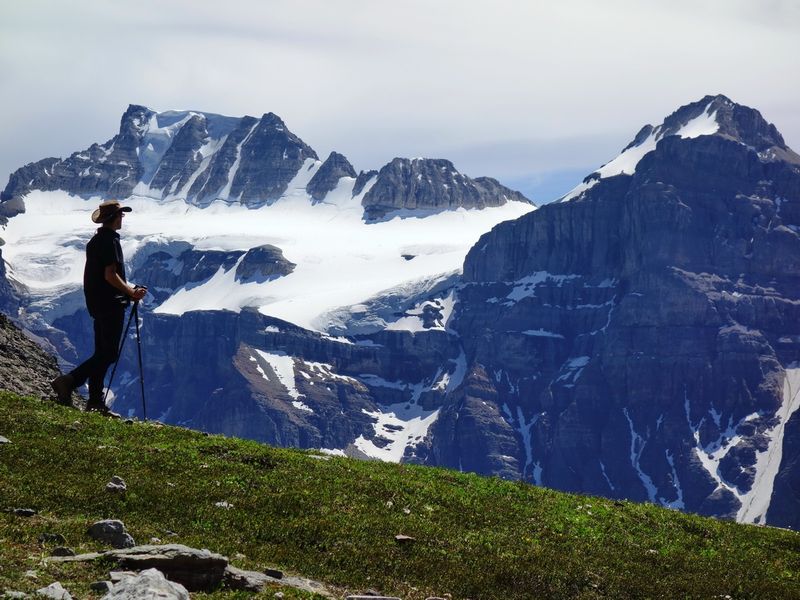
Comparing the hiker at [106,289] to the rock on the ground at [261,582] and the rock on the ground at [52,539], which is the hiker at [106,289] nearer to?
the rock on the ground at [52,539]

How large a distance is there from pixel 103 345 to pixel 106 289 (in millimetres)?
1350

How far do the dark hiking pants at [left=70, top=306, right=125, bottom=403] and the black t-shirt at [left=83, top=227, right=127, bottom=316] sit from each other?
226 millimetres

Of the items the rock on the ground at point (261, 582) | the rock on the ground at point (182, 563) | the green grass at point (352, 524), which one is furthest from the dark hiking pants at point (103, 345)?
the rock on the ground at point (182, 563)

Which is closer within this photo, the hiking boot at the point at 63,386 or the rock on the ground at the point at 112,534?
the rock on the ground at the point at 112,534

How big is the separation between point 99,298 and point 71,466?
5.92 metres

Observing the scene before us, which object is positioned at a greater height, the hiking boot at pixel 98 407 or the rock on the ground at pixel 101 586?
the hiking boot at pixel 98 407

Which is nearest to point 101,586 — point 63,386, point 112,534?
point 112,534

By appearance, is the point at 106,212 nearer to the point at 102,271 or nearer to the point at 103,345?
the point at 102,271

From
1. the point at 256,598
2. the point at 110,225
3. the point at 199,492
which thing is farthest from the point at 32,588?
the point at 110,225

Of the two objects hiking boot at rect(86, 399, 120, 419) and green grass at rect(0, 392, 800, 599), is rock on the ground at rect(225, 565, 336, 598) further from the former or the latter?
hiking boot at rect(86, 399, 120, 419)

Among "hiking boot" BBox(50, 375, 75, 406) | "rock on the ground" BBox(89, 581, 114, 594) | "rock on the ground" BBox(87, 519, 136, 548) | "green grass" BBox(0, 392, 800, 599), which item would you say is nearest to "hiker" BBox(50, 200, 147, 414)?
"hiking boot" BBox(50, 375, 75, 406)

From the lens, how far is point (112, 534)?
20.3 m

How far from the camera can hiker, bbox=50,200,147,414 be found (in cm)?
2902

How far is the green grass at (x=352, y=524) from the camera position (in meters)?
21.3
